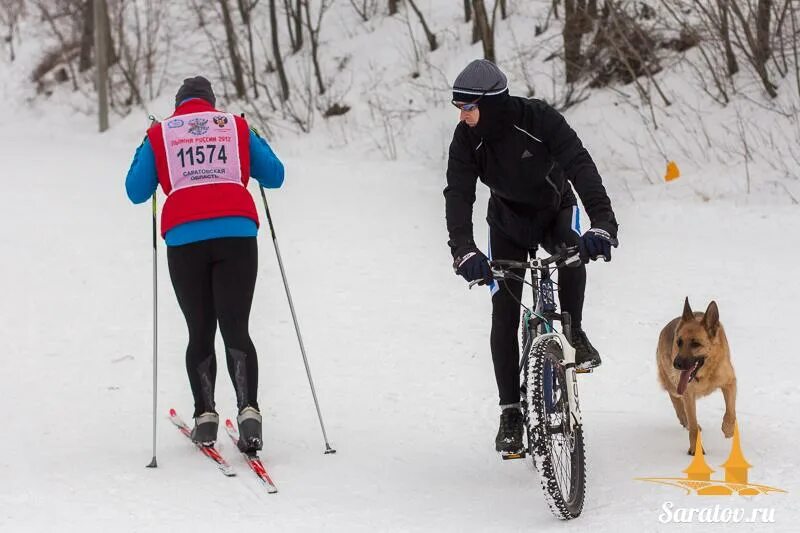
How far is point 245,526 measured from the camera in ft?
15.9

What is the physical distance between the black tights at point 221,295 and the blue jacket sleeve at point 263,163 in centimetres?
37

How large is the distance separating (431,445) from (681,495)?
5.76 feet

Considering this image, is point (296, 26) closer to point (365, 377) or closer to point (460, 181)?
point (365, 377)

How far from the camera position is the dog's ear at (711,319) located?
5379 mm

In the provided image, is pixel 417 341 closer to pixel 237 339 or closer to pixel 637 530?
pixel 237 339

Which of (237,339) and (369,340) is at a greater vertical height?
(237,339)

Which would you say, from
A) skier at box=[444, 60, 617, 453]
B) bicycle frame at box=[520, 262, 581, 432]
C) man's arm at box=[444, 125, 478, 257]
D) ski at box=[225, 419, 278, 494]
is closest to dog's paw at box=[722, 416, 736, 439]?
skier at box=[444, 60, 617, 453]

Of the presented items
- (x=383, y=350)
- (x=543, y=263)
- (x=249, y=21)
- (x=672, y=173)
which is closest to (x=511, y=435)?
(x=543, y=263)

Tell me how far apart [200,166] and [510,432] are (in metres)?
2.06

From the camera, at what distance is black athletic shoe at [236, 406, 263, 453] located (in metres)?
5.65

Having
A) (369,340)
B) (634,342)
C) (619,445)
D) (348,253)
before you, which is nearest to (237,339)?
(619,445)

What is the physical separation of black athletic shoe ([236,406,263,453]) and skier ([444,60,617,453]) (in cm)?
133

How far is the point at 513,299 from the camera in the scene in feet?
17.2

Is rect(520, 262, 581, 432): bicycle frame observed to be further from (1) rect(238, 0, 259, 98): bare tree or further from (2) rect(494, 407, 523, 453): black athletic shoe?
(1) rect(238, 0, 259, 98): bare tree
